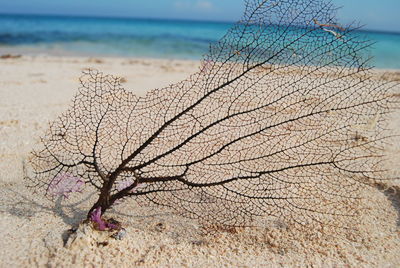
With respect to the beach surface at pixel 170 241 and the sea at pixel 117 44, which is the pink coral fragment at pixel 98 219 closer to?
the beach surface at pixel 170 241

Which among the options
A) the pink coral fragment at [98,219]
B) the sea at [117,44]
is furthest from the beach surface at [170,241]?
the sea at [117,44]

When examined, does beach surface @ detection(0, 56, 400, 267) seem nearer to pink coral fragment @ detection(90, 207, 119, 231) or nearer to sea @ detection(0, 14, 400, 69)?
pink coral fragment @ detection(90, 207, 119, 231)

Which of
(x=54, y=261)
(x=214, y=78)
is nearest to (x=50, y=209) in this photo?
(x=54, y=261)

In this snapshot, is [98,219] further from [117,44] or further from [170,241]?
[117,44]

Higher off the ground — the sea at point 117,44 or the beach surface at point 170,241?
the beach surface at point 170,241

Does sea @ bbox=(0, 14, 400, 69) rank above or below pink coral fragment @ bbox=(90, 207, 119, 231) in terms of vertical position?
below

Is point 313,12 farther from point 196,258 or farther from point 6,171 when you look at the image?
point 6,171

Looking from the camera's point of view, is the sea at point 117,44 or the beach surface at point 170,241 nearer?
the beach surface at point 170,241

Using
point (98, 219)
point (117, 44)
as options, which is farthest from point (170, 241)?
point (117, 44)

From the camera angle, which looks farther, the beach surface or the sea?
the sea

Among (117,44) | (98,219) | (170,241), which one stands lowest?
(117,44)

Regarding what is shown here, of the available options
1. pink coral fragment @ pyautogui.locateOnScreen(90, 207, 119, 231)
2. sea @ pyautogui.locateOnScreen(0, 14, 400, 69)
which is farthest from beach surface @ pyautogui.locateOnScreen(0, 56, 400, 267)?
sea @ pyautogui.locateOnScreen(0, 14, 400, 69)
